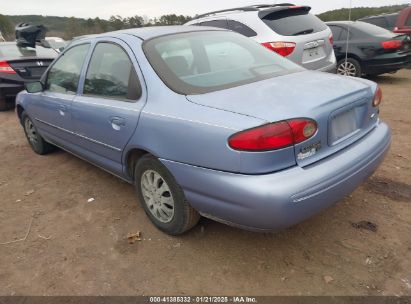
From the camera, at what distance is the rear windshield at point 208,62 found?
2.75 m

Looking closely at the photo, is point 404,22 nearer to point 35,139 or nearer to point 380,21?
point 380,21

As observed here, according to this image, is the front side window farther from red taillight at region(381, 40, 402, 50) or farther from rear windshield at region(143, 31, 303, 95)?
red taillight at region(381, 40, 402, 50)

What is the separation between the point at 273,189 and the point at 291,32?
4.63 meters

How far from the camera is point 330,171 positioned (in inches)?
91.9

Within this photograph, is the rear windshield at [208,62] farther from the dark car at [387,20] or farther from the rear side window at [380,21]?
the rear side window at [380,21]

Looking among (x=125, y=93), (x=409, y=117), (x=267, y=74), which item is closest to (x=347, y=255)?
(x=267, y=74)

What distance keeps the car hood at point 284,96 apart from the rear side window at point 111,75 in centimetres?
68

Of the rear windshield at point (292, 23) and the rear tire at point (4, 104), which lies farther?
the rear tire at point (4, 104)

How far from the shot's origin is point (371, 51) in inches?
316

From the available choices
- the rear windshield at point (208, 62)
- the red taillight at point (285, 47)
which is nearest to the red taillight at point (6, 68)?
the red taillight at point (285, 47)

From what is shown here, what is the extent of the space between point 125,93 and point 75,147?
1.28 meters

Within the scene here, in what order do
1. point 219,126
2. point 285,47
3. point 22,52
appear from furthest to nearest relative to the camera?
point 22,52
point 285,47
point 219,126

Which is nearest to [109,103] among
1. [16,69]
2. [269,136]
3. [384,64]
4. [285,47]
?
[269,136]

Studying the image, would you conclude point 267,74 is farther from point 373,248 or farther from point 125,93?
point 373,248
